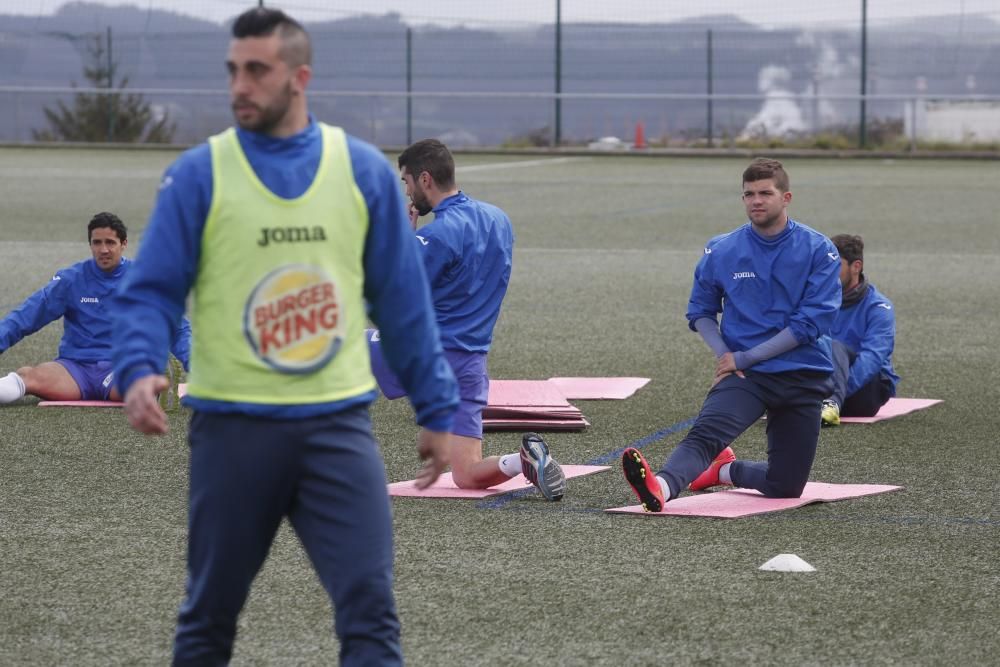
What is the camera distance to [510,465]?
7.22 metres

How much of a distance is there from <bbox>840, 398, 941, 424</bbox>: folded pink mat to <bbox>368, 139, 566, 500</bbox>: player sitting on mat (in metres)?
2.74

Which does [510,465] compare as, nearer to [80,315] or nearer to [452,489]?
[452,489]

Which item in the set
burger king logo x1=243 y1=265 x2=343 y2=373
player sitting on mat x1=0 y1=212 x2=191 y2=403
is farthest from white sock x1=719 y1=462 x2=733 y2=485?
burger king logo x1=243 y1=265 x2=343 y2=373

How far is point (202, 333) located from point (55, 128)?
42580 millimetres

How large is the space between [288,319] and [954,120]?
41.6 meters

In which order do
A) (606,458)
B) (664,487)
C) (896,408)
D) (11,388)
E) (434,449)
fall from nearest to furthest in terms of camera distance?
(434,449) < (664,487) < (606,458) < (11,388) < (896,408)

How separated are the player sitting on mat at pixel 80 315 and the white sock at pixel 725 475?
346cm

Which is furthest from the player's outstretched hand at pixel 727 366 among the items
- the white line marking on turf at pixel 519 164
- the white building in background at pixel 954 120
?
the white building in background at pixel 954 120

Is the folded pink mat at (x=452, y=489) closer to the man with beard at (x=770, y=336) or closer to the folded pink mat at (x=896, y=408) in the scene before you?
the man with beard at (x=770, y=336)

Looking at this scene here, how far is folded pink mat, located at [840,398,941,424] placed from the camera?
30.8ft

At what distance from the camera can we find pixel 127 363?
12.1 ft

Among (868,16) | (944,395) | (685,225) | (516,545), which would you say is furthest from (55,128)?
(516,545)

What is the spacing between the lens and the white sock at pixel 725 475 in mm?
7496

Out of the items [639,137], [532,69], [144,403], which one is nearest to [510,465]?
[144,403]
